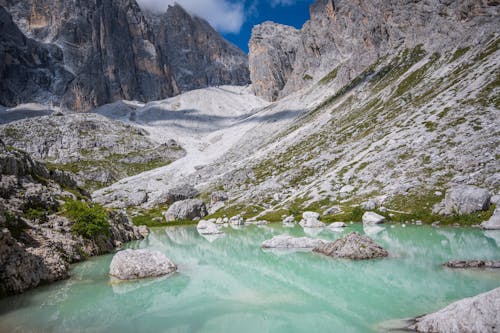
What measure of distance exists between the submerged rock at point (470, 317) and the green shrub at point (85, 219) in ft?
108

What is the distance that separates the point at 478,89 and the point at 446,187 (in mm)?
36670

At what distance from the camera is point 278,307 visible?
54.8 ft

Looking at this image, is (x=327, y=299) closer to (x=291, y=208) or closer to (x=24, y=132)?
(x=291, y=208)

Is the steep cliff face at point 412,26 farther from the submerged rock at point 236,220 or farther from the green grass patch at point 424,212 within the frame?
the submerged rock at point 236,220

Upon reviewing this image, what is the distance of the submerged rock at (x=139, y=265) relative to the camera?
79.2 ft

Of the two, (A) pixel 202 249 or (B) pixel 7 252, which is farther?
(A) pixel 202 249

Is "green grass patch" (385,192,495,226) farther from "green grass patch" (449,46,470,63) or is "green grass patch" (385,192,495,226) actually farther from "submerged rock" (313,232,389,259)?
"green grass patch" (449,46,470,63)

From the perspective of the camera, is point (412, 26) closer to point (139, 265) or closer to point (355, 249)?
point (355, 249)

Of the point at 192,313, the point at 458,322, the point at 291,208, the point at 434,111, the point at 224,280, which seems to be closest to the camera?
the point at 458,322

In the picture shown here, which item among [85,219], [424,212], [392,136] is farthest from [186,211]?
[424,212]

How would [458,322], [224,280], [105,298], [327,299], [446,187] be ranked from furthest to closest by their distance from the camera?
[446,187]
[224,280]
[105,298]
[327,299]
[458,322]

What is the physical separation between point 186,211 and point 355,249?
6867cm

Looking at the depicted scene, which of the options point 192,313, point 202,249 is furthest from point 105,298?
point 202,249

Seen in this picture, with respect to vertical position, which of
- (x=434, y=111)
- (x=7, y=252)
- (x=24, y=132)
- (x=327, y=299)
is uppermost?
(x=24, y=132)
